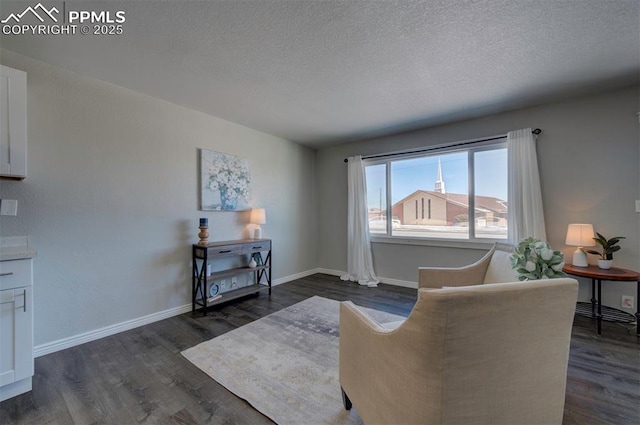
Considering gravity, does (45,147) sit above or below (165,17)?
below

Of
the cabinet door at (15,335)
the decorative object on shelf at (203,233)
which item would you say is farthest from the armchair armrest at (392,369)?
the decorative object on shelf at (203,233)

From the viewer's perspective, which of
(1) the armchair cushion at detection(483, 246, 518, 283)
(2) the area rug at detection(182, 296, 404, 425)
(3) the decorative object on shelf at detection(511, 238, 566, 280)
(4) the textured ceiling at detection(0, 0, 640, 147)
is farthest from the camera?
(1) the armchair cushion at detection(483, 246, 518, 283)

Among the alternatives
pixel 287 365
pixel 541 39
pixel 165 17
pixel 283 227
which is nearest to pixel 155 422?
pixel 287 365

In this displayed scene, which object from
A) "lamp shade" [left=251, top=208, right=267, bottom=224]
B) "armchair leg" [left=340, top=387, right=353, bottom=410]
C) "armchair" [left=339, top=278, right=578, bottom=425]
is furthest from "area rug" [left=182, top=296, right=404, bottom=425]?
"lamp shade" [left=251, top=208, right=267, bottom=224]

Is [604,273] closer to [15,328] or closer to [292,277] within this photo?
[292,277]

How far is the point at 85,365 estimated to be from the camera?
1991mm

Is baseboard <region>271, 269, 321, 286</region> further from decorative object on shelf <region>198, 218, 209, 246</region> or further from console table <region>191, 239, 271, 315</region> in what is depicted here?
decorative object on shelf <region>198, 218, 209, 246</region>

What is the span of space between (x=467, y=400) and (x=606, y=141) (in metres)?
3.51

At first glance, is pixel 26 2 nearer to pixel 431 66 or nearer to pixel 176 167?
pixel 176 167

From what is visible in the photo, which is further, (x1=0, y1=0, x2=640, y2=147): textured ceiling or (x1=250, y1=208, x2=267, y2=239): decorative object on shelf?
(x1=250, y1=208, x2=267, y2=239): decorative object on shelf

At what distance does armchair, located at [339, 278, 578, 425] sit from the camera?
2.87 feet

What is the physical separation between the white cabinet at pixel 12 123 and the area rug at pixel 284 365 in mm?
1854

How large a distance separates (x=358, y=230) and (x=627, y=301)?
124 inches

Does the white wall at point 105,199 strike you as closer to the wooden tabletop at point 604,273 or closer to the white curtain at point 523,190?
the white curtain at point 523,190
